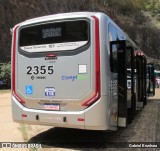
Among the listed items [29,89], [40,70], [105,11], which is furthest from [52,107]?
A: [105,11]

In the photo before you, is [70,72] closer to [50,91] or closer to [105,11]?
[50,91]

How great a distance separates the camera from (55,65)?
883cm

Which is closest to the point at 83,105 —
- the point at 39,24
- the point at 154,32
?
the point at 39,24

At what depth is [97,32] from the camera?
8414mm

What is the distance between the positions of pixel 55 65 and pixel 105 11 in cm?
6258

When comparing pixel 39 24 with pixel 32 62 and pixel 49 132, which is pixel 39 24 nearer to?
pixel 32 62

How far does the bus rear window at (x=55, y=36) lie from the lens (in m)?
8.59

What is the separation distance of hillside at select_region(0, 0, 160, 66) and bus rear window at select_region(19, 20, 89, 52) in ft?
106

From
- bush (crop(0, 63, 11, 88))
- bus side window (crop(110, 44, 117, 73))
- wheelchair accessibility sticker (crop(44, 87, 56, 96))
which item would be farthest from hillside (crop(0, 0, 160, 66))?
bus side window (crop(110, 44, 117, 73))

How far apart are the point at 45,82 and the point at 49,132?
2621 mm

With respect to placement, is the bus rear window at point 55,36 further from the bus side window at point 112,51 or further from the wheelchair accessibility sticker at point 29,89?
the wheelchair accessibility sticker at point 29,89

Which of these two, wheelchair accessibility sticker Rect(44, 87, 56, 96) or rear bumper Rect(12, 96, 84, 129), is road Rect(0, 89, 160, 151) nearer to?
rear bumper Rect(12, 96, 84, 129)

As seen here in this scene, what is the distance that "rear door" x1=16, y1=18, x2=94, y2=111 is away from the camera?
850 centimetres

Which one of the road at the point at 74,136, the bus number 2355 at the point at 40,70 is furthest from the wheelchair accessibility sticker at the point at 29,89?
the road at the point at 74,136
